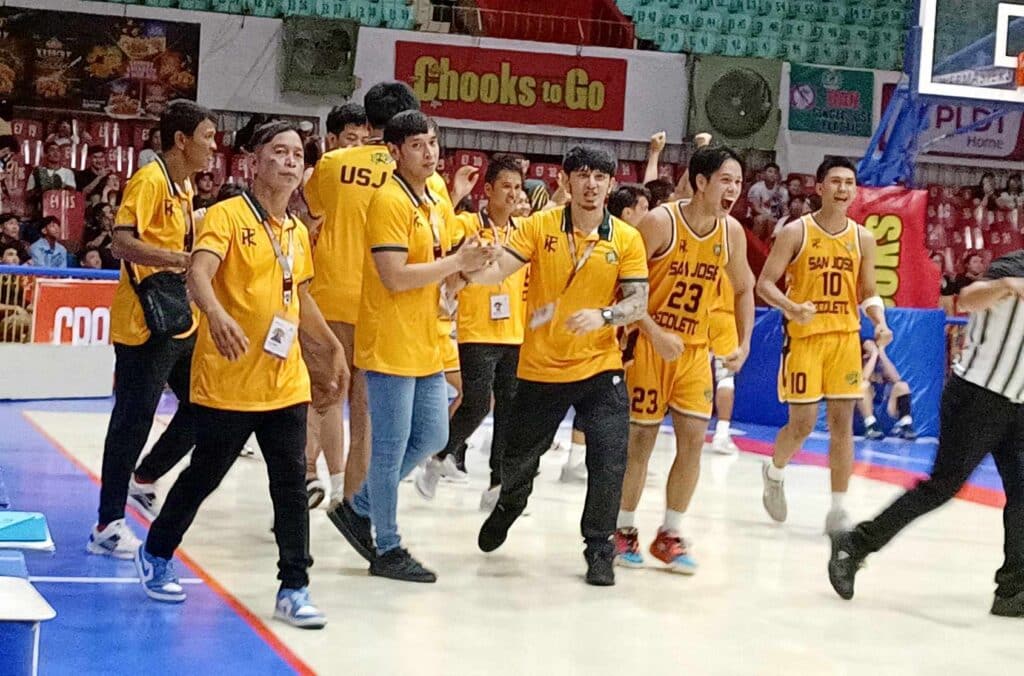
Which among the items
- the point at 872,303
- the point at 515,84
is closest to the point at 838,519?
the point at 872,303

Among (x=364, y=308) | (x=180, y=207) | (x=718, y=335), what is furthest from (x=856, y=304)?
(x=180, y=207)

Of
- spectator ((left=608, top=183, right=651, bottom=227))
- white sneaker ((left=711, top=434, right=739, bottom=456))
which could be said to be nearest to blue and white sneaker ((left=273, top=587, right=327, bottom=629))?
spectator ((left=608, top=183, right=651, bottom=227))

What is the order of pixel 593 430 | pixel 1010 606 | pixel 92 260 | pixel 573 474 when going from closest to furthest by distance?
pixel 1010 606
pixel 593 430
pixel 573 474
pixel 92 260

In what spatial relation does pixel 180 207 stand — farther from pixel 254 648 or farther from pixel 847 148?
pixel 847 148

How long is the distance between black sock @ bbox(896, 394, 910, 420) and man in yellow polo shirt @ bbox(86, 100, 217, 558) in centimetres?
796

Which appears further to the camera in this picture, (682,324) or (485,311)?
(485,311)

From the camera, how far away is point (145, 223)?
5.79 m

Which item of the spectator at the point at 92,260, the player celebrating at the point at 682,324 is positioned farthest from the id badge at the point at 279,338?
the spectator at the point at 92,260

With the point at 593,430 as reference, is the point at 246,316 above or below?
above

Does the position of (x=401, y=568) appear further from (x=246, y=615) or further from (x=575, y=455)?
A: (x=575, y=455)

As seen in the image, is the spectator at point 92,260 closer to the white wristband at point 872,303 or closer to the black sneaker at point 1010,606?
the white wristband at point 872,303

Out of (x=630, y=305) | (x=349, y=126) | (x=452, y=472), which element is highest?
(x=349, y=126)

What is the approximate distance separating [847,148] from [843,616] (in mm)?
14975

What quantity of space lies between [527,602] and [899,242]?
8.63 metres
